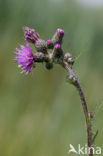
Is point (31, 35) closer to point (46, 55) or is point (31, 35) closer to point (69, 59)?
point (46, 55)

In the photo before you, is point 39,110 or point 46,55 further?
point 39,110

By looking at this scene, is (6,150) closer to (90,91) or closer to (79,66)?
(79,66)

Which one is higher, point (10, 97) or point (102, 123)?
point (10, 97)

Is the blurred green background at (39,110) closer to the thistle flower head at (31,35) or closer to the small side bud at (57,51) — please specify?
the thistle flower head at (31,35)

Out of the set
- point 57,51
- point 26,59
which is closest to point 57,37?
point 57,51

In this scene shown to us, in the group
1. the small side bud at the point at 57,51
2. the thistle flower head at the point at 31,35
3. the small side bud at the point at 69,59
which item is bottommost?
the small side bud at the point at 69,59

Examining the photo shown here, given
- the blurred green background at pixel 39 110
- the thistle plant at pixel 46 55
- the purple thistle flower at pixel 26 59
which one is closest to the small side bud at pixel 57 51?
the thistle plant at pixel 46 55

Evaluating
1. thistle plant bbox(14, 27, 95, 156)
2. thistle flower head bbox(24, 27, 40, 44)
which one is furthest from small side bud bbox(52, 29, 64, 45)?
thistle flower head bbox(24, 27, 40, 44)

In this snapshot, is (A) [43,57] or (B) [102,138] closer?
(A) [43,57]

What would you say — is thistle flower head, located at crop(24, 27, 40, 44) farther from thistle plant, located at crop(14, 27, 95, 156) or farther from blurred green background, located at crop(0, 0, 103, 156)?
blurred green background, located at crop(0, 0, 103, 156)

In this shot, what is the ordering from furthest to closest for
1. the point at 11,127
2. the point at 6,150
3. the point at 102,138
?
the point at 11,127 → the point at 6,150 → the point at 102,138

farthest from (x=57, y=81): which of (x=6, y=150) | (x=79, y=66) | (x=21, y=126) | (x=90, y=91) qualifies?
(x=6, y=150)
